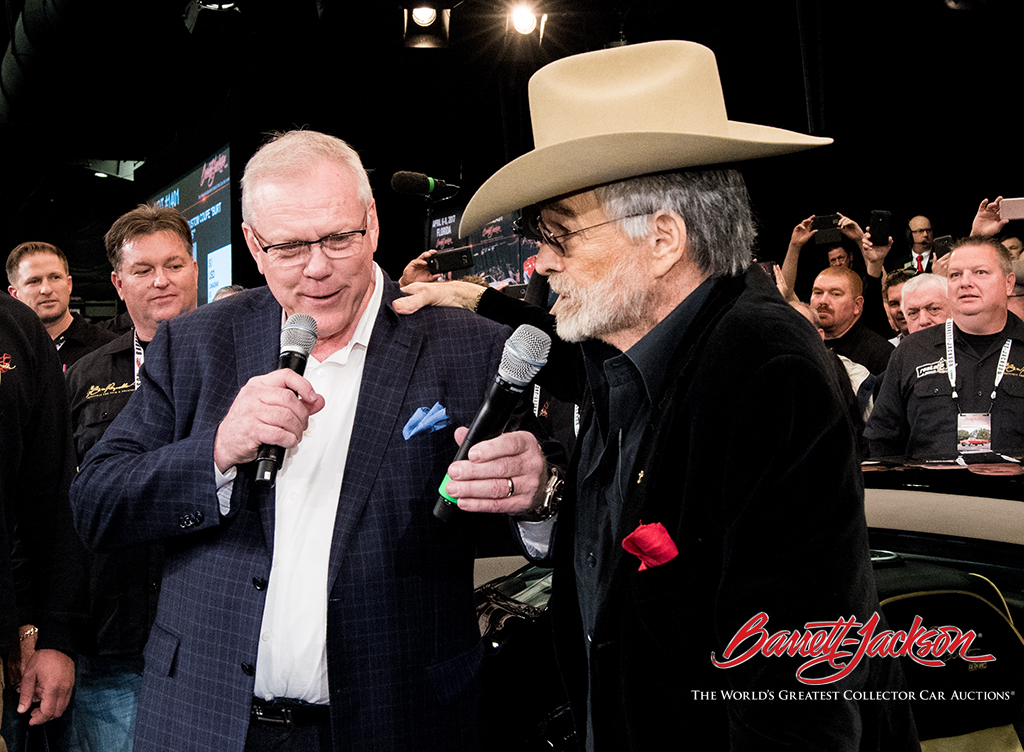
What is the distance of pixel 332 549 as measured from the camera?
1.56m

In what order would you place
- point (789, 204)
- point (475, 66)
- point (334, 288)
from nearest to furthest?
1. point (334, 288)
2. point (789, 204)
3. point (475, 66)

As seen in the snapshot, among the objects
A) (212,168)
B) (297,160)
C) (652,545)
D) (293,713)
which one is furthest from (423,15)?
(652,545)

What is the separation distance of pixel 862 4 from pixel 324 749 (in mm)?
6298

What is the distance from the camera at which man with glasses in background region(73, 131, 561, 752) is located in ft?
4.98

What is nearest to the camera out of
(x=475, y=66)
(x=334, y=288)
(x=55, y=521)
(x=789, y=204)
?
(x=334, y=288)

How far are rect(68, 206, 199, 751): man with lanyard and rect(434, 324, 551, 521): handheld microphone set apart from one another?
4.53 ft

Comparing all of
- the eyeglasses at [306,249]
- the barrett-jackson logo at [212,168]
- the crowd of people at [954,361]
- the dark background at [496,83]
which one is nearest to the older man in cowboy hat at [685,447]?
the eyeglasses at [306,249]

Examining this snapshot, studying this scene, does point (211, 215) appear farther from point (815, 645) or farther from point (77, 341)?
point (815, 645)

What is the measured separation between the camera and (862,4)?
19.2 feet

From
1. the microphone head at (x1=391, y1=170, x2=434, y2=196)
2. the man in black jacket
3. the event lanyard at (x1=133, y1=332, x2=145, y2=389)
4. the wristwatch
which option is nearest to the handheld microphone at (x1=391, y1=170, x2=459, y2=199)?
the microphone head at (x1=391, y1=170, x2=434, y2=196)

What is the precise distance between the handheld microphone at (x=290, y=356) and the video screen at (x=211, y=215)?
7060 mm

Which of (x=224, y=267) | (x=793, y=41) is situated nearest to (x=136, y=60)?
(x=224, y=267)

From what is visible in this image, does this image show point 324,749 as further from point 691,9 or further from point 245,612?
point 691,9

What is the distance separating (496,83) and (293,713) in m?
7.65
